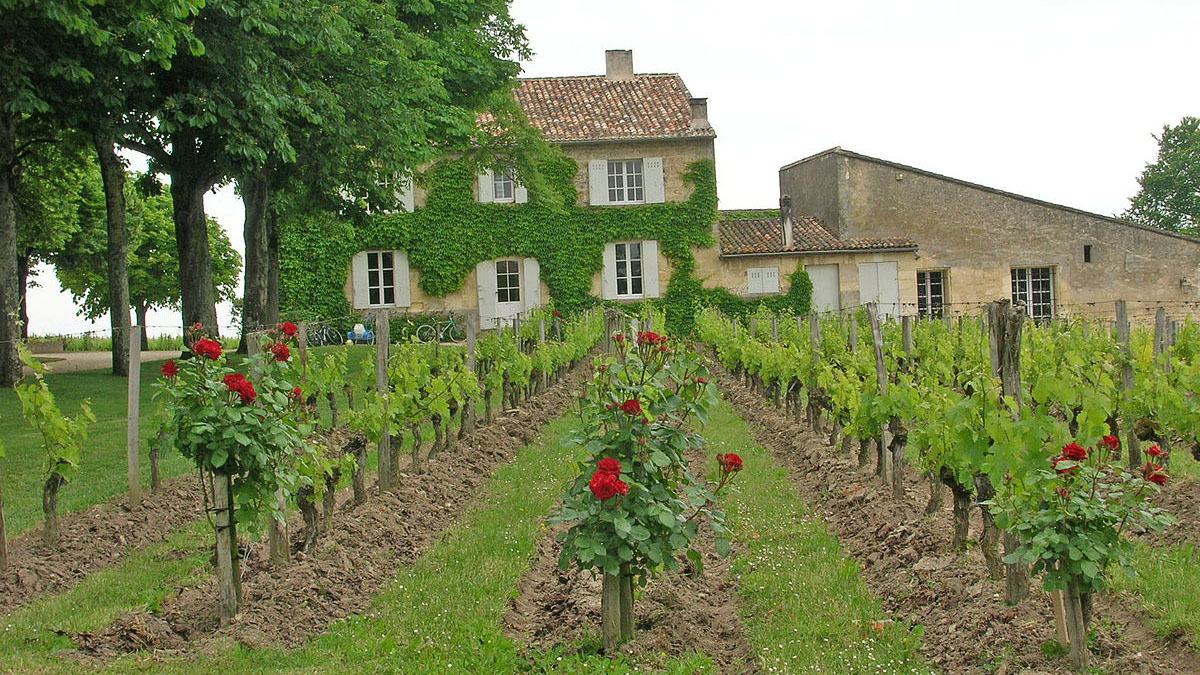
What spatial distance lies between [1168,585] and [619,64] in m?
29.5

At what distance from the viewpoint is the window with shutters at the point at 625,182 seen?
31.1 m

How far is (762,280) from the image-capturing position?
31.1 metres

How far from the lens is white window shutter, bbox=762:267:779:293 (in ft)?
102

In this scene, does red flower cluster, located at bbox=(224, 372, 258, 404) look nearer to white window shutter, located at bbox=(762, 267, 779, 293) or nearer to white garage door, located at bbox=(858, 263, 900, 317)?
white window shutter, located at bbox=(762, 267, 779, 293)

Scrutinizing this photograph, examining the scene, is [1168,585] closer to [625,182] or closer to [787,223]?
[625,182]

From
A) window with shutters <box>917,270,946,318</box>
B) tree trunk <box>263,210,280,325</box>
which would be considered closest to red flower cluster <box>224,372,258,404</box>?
tree trunk <box>263,210,280,325</box>

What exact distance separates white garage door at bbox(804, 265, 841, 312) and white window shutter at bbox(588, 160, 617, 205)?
18.4 feet

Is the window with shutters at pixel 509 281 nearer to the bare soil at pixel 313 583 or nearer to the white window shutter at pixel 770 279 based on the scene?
the white window shutter at pixel 770 279

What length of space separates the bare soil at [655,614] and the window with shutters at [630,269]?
80.2 ft

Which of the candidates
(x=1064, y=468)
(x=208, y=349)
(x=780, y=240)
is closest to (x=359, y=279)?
(x=780, y=240)

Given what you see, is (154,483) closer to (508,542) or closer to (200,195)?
(508,542)

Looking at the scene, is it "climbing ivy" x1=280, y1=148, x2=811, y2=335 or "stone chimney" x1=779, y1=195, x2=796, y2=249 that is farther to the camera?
"stone chimney" x1=779, y1=195, x2=796, y2=249

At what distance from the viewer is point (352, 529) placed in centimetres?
718

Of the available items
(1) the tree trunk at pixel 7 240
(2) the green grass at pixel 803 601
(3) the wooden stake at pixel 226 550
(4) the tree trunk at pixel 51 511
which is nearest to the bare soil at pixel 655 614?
(2) the green grass at pixel 803 601
